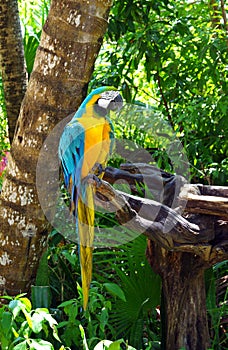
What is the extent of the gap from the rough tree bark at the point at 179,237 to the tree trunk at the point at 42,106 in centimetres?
38

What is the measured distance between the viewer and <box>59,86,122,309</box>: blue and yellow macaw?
160cm

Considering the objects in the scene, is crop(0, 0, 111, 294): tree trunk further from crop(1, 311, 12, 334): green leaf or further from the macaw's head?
the macaw's head

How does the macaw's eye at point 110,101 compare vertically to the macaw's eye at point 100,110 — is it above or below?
above

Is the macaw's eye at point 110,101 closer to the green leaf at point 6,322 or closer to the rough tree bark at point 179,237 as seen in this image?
the rough tree bark at point 179,237

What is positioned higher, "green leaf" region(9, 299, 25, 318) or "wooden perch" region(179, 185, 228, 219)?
"wooden perch" region(179, 185, 228, 219)

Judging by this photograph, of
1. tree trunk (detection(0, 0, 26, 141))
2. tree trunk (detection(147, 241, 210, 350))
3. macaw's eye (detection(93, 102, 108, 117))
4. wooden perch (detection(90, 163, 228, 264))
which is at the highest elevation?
tree trunk (detection(0, 0, 26, 141))

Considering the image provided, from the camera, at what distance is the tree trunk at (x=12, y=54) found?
103 inches

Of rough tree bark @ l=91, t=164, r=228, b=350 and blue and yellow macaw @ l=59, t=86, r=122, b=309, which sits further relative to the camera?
rough tree bark @ l=91, t=164, r=228, b=350

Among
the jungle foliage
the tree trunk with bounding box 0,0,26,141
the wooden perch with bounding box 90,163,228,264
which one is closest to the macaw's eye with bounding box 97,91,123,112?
the wooden perch with bounding box 90,163,228,264

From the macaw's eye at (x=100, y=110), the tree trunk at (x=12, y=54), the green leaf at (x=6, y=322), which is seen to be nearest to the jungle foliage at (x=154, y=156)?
the green leaf at (x=6, y=322)

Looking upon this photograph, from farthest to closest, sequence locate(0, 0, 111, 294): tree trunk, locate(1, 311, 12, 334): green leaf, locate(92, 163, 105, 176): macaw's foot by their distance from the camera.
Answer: locate(0, 0, 111, 294): tree trunk
locate(1, 311, 12, 334): green leaf
locate(92, 163, 105, 176): macaw's foot

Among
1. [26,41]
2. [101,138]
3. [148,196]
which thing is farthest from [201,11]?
[101,138]

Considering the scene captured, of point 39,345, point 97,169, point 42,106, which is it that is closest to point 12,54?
point 42,106

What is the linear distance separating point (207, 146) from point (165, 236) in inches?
46.3
